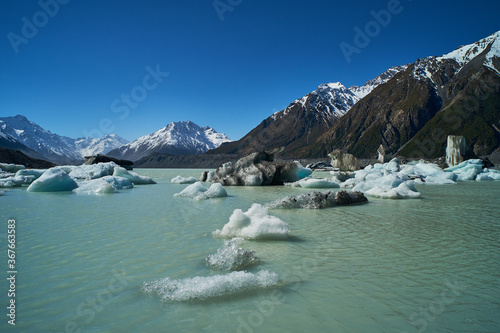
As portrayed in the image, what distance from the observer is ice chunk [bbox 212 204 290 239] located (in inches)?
203

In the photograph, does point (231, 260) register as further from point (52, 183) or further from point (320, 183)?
point (52, 183)

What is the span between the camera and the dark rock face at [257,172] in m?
20.1

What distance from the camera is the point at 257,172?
66.3ft

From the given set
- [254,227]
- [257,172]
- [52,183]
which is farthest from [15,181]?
[254,227]

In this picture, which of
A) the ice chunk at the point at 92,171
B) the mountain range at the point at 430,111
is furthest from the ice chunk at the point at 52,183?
the mountain range at the point at 430,111

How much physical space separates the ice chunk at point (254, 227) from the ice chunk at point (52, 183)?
42.7 feet

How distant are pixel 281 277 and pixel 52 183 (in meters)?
15.3

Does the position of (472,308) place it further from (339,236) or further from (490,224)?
(490,224)

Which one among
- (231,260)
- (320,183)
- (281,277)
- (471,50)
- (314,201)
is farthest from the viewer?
(471,50)

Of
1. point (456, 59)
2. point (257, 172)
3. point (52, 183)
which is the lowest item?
point (52, 183)

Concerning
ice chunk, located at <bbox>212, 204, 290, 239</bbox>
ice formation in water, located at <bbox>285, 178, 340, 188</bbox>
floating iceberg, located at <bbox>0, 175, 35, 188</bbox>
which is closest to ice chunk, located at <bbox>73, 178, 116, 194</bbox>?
floating iceberg, located at <bbox>0, 175, 35, 188</bbox>

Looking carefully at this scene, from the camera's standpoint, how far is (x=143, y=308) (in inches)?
103

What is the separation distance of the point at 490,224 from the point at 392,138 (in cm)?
14095

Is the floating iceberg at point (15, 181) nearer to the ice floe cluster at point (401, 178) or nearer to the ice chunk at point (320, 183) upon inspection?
the ice chunk at point (320, 183)
